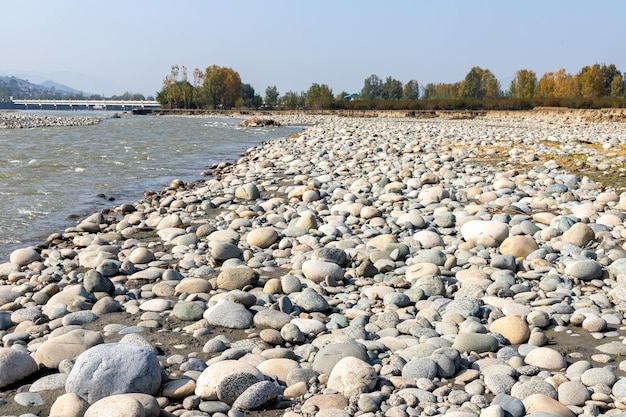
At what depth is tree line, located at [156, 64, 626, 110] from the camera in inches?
2243

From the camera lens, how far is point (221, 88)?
89.1 m

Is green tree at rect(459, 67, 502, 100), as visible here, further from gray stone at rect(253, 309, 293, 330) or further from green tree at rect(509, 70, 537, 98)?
gray stone at rect(253, 309, 293, 330)

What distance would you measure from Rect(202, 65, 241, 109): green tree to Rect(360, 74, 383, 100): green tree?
24804 millimetres

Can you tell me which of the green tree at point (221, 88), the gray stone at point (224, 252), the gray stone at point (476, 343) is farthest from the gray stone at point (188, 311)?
the green tree at point (221, 88)

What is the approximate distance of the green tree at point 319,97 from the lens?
73.6m

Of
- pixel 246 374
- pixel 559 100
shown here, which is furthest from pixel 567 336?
pixel 559 100

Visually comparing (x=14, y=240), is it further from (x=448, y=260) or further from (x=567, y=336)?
(x=567, y=336)

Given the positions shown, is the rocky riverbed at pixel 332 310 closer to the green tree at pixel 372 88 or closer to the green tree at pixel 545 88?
the green tree at pixel 545 88

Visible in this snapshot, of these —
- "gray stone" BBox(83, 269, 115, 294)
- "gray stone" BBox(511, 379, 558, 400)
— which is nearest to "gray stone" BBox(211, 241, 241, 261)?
"gray stone" BBox(83, 269, 115, 294)

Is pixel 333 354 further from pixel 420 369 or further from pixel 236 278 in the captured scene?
pixel 236 278

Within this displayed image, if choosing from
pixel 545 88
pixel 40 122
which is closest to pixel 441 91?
pixel 545 88

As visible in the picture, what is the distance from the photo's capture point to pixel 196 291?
13.6 ft

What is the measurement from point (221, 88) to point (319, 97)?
1846cm

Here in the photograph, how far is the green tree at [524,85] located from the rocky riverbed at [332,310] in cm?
6917
